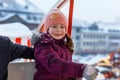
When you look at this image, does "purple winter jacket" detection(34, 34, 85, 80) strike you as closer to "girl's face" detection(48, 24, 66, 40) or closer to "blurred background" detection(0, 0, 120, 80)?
"girl's face" detection(48, 24, 66, 40)

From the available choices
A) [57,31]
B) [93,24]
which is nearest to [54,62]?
[57,31]

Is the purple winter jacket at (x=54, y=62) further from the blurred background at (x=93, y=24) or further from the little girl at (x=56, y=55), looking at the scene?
the blurred background at (x=93, y=24)

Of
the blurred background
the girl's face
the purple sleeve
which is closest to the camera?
the purple sleeve

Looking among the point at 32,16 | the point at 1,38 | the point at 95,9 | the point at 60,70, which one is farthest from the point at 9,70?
the point at 95,9

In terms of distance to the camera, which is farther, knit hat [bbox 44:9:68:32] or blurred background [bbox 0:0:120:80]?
→ blurred background [bbox 0:0:120:80]

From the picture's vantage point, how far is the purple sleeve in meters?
1.03

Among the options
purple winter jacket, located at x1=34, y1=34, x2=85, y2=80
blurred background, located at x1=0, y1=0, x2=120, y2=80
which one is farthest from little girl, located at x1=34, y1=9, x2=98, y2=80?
blurred background, located at x1=0, y1=0, x2=120, y2=80

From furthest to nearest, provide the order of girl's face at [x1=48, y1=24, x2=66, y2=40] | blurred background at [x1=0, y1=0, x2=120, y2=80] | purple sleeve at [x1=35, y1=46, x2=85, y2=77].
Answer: blurred background at [x1=0, y1=0, x2=120, y2=80] → girl's face at [x1=48, y1=24, x2=66, y2=40] → purple sleeve at [x1=35, y1=46, x2=85, y2=77]

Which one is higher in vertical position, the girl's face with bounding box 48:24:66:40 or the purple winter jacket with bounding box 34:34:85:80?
the girl's face with bounding box 48:24:66:40

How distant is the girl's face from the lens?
120cm

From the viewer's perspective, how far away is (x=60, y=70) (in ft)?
3.45

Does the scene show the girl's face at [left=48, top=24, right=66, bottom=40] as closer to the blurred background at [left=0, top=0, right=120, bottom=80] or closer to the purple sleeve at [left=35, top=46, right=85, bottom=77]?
the purple sleeve at [left=35, top=46, right=85, bottom=77]

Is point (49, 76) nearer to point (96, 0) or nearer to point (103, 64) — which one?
point (96, 0)

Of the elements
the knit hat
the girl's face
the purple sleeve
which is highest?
the knit hat
